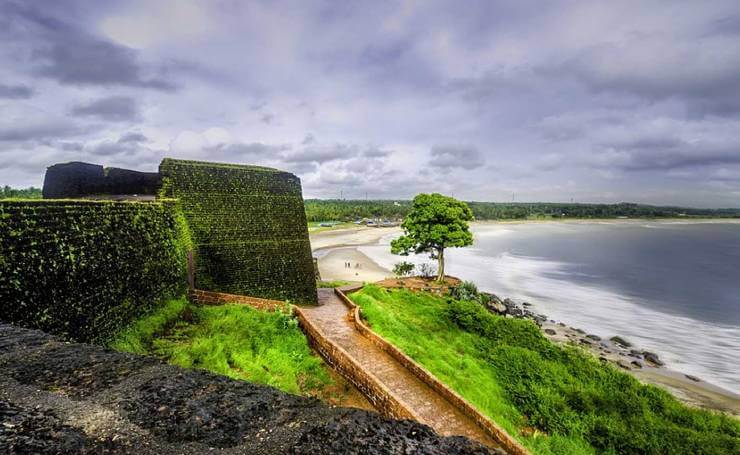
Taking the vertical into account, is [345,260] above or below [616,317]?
above

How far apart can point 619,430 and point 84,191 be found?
19206 millimetres

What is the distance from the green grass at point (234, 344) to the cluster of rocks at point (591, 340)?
1580 centimetres

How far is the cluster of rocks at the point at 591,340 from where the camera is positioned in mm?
18953

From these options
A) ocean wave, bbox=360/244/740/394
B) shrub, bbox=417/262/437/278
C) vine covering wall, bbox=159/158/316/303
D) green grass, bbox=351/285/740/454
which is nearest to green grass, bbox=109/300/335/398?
vine covering wall, bbox=159/158/316/303

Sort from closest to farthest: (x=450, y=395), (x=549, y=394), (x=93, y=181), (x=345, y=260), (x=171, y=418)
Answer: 1. (x=171, y=418)
2. (x=450, y=395)
3. (x=549, y=394)
4. (x=93, y=181)
5. (x=345, y=260)

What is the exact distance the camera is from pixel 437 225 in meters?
27.0

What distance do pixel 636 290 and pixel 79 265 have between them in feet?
133

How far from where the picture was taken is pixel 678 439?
34.6 ft

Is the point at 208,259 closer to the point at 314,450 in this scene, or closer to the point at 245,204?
the point at 245,204

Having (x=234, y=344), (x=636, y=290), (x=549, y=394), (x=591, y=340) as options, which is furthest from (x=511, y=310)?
(x=234, y=344)

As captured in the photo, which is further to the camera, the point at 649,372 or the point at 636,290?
the point at 636,290

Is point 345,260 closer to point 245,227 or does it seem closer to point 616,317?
point 616,317

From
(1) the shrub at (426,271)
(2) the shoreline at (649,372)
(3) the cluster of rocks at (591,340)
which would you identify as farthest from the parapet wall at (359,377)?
(1) the shrub at (426,271)

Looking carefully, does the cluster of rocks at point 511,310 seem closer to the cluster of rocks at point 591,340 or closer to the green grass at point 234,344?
the cluster of rocks at point 591,340
